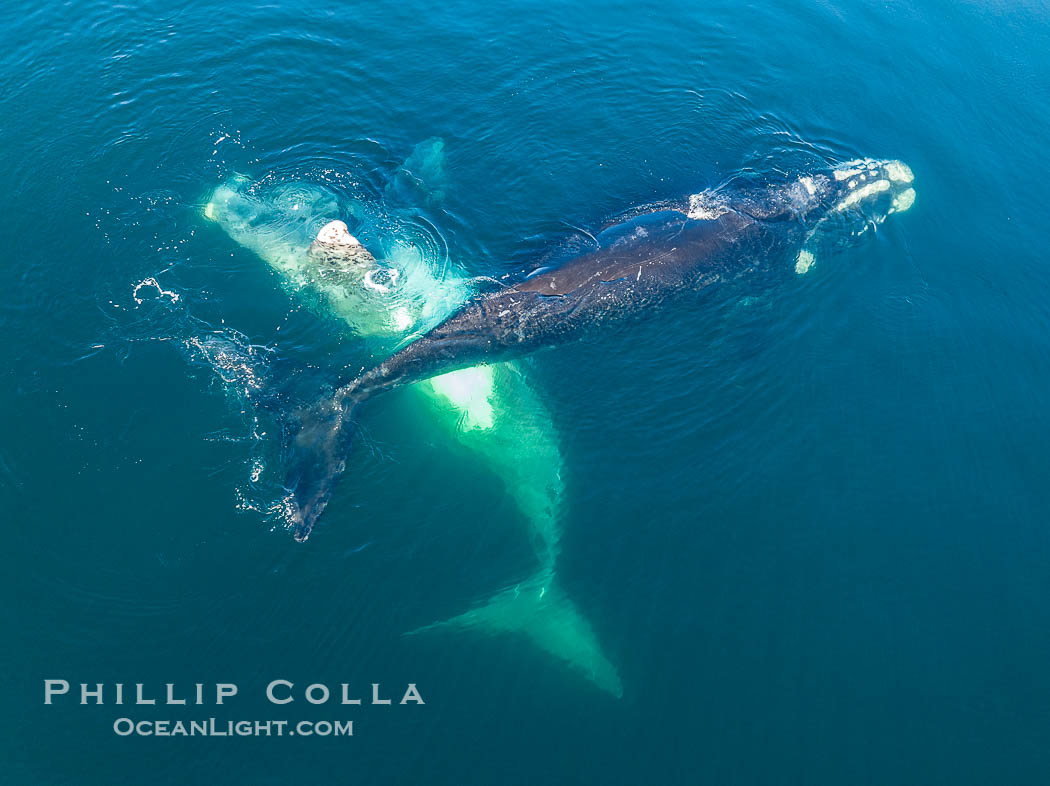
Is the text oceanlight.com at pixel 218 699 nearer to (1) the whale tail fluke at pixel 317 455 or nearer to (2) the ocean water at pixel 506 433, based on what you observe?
(2) the ocean water at pixel 506 433

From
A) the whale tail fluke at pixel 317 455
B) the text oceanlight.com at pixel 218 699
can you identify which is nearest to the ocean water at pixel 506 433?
the text oceanlight.com at pixel 218 699

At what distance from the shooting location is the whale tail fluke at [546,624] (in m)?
23.4

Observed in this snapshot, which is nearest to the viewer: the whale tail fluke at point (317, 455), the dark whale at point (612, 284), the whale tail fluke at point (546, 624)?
the whale tail fluke at point (546, 624)

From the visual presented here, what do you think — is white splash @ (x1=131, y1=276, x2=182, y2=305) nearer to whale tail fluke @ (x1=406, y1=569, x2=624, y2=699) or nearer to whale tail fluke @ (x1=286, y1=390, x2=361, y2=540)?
whale tail fluke @ (x1=286, y1=390, x2=361, y2=540)

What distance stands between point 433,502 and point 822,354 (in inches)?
732

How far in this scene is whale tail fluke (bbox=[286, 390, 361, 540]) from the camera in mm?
25516

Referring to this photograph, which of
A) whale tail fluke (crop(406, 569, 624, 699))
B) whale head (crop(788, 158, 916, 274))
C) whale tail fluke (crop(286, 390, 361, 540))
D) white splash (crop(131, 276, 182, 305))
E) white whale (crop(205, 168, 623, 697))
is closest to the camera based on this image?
whale tail fluke (crop(406, 569, 624, 699))

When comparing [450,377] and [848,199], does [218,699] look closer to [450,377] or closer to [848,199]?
[450,377]

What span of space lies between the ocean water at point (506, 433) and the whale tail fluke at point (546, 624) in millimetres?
184

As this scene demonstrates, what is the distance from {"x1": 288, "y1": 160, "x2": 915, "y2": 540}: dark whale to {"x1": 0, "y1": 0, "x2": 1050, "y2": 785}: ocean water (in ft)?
3.43

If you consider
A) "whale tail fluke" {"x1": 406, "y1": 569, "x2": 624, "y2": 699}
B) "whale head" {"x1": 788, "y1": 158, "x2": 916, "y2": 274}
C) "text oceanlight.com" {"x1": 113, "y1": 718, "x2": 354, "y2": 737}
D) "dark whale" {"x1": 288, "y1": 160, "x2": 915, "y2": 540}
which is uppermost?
"whale head" {"x1": 788, "y1": 158, "x2": 916, "y2": 274}

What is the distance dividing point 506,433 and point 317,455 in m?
7.58

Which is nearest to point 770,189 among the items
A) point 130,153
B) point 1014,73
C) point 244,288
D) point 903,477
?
point 903,477

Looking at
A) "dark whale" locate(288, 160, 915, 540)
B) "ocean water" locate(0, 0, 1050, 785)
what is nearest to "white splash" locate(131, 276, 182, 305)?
"ocean water" locate(0, 0, 1050, 785)
